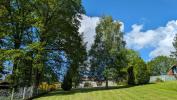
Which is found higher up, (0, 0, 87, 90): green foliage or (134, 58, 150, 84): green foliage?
(0, 0, 87, 90): green foliage

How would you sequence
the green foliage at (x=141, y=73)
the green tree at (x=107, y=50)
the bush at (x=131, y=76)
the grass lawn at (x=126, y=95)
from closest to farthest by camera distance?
the grass lawn at (x=126, y=95), the green foliage at (x=141, y=73), the bush at (x=131, y=76), the green tree at (x=107, y=50)

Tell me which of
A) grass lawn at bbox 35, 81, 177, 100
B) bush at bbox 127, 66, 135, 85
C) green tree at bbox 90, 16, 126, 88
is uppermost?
green tree at bbox 90, 16, 126, 88

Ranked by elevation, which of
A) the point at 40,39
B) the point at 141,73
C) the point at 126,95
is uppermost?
the point at 40,39

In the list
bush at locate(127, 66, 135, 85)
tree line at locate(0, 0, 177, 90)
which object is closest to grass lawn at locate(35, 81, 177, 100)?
tree line at locate(0, 0, 177, 90)

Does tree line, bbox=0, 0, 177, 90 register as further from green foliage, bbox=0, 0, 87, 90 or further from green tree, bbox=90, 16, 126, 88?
green tree, bbox=90, 16, 126, 88

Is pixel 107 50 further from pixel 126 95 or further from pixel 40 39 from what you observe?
pixel 126 95

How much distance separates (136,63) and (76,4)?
12759 millimetres

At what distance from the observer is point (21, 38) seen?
39.6 m

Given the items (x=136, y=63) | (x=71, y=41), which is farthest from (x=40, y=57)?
(x=136, y=63)

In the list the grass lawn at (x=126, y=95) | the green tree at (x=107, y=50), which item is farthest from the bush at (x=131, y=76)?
the grass lawn at (x=126, y=95)

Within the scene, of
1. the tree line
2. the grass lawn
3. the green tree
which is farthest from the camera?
the green tree

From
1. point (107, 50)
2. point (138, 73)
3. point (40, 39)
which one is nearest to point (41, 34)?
point (40, 39)

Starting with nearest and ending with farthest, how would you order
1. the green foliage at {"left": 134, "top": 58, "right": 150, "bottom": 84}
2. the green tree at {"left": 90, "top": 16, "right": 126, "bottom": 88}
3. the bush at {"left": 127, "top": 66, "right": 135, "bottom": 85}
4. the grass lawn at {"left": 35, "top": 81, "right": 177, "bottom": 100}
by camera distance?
the grass lawn at {"left": 35, "top": 81, "right": 177, "bottom": 100}, the green foliage at {"left": 134, "top": 58, "right": 150, "bottom": 84}, the bush at {"left": 127, "top": 66, "right": 135, "bottom": 85}, the green tree at {"left": 90, "top": 16, "right": 126, "bottom": 88}

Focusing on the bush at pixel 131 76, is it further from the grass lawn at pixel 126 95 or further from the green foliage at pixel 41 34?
the grass lawn at pixel 126 95
